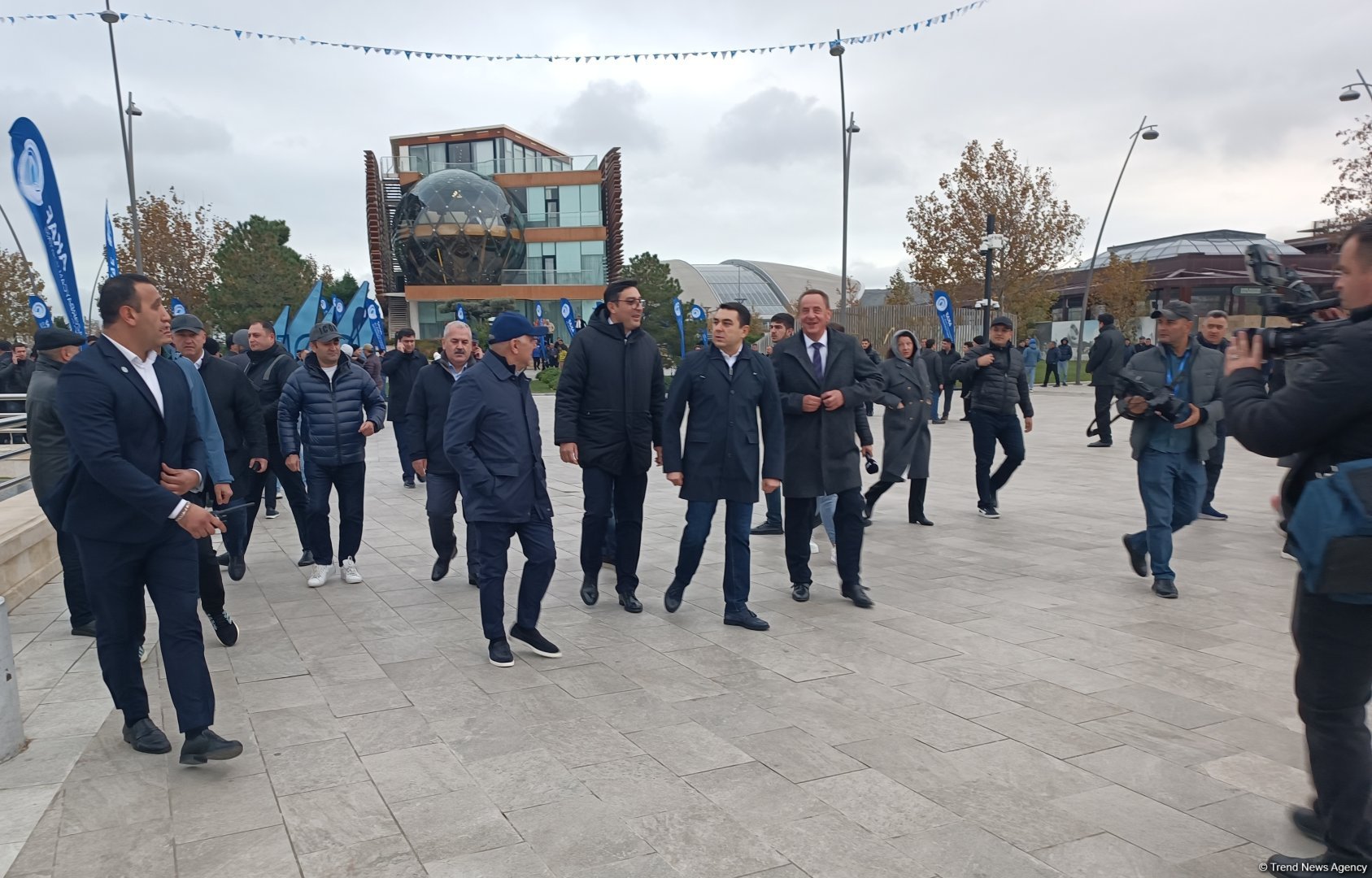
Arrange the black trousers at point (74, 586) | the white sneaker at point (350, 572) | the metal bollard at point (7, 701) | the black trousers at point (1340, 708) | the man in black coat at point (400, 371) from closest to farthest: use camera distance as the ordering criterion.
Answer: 1. the black trousers at point (1340, 708)
2. the metal bollard at point (7, 701)
3. the black trousers at point (74, 586)
4. the white sneaker at point (350, 572)
5. the man in black coat at point (400, 371)

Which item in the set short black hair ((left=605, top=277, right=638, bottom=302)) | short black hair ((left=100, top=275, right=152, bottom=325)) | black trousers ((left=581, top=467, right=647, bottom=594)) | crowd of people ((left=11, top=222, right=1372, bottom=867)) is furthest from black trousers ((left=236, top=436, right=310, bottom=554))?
short black hair ((left=100, top=275, right=152, bottom=325))

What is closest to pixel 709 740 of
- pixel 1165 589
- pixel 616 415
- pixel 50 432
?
pixel 616 415

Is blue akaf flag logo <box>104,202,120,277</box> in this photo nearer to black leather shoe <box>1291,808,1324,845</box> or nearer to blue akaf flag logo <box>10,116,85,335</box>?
blue akaf flag logo <box>10,116,85,335</box>

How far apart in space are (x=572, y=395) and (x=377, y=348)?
25618mm

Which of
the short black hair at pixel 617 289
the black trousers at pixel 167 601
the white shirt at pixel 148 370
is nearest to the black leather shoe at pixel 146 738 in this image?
the black trousers at pixel 167 601

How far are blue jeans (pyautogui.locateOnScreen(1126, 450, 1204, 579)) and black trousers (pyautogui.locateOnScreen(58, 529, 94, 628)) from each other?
21.5ft

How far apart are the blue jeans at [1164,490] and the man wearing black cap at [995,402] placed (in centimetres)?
248

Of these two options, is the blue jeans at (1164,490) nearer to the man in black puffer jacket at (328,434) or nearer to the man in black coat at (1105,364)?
the man in black puffer jacket at (328,434)

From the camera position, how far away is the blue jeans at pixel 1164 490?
619 centimetres

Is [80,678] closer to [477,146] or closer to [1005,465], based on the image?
[1005,465]

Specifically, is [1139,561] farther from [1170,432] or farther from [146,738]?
[146,738]

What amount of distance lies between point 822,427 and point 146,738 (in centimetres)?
406

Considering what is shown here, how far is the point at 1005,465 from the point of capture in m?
9.32

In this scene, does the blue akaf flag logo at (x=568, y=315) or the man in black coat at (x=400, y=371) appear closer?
the man in black coat at (x=400, y=371)
